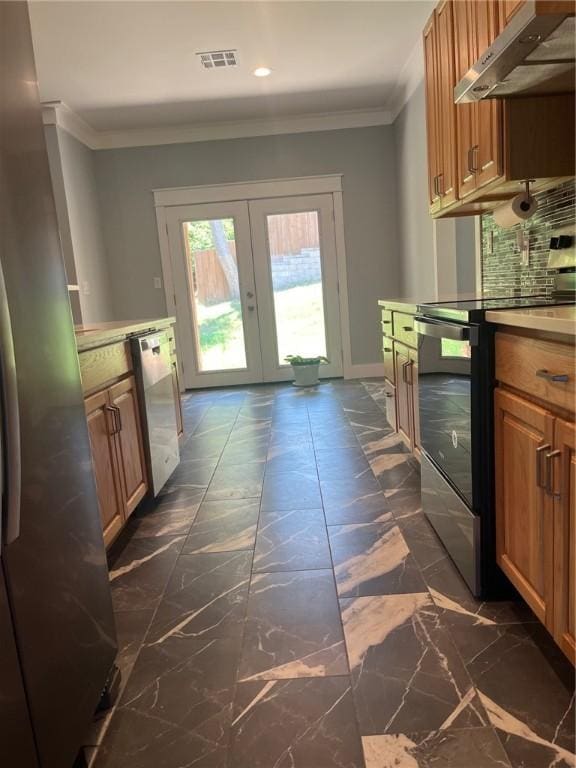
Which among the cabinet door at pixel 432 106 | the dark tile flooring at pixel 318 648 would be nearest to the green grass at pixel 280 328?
the cabinet door at pixel 432 106

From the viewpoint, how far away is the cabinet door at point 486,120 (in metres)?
1.99

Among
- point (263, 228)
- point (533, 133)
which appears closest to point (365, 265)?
point (263, 228)

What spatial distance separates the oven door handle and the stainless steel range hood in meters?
0.76

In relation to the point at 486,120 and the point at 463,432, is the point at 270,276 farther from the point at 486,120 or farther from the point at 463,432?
the point at 463,432

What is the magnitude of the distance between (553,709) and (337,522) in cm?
114

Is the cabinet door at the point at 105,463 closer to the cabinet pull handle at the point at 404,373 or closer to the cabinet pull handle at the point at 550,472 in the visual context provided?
the cabinet pull handle at the point at 550,472

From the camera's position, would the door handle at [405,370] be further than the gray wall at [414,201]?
No

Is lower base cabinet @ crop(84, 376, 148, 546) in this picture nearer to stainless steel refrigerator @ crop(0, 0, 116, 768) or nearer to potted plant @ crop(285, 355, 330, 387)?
stainless steel refrigerator @ crop(0, 0, 116, 768)

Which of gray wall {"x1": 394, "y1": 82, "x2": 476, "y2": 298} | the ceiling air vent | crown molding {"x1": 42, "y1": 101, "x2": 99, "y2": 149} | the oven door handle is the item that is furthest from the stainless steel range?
crown molding {"x1": 42, "y1": 101, "x2": 99, "y2": 149}

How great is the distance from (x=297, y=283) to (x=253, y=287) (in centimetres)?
46

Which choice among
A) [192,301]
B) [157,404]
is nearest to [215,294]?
[192,301]

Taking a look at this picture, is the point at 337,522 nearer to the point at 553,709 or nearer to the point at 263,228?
the point at 553,709

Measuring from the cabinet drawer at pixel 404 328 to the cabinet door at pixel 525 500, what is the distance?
111cm

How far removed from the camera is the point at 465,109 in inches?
91.7
